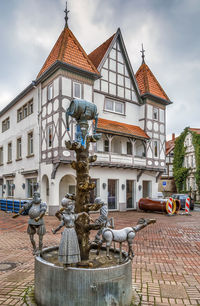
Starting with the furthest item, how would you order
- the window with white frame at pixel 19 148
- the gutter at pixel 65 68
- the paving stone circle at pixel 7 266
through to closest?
the window with white frame at pixel 19 148 → the gutter at pixel 65 68 → the paving stone circle at pixel 7 266

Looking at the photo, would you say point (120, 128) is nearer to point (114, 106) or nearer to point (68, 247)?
point (114, 106)

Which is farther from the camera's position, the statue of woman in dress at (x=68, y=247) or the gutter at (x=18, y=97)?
the gutter at (x=18, y=97)

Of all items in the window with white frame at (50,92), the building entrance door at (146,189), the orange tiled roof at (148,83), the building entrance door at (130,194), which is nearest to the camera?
the window with white frame at (50,92)

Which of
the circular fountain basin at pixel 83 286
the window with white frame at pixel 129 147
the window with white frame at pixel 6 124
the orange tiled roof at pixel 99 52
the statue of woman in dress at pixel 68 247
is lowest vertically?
the circular fountain basin at pixel 83 286

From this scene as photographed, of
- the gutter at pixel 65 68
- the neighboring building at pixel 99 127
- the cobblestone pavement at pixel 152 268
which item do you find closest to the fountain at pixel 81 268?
the cobblestone pavement at pixel 152 268

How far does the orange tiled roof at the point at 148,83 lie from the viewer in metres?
22.6

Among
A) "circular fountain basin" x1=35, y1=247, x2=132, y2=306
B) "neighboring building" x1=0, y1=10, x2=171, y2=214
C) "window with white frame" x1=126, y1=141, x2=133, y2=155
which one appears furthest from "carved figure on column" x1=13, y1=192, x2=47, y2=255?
"window with white frame" x1=126, y1=141, x2=133, y2=155

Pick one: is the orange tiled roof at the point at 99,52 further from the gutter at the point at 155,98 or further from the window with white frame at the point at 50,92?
the gutter at the point at 155,98

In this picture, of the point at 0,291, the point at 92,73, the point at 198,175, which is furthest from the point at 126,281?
the point at 198,175

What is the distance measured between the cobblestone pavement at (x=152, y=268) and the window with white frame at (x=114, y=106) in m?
12.3

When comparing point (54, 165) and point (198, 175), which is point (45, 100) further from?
point (198, 175)

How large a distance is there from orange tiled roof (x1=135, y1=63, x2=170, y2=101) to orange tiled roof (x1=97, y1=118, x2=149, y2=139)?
3.35 meters

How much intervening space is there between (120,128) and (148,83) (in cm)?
599

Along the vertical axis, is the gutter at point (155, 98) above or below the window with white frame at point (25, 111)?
above
